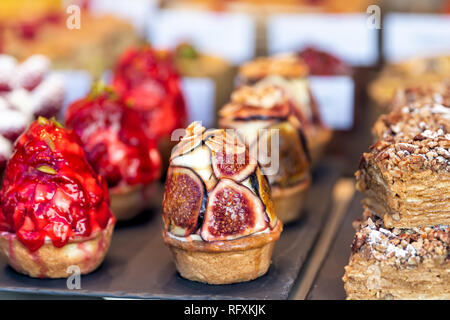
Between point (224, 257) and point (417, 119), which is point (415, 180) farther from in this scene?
point (224, 257)

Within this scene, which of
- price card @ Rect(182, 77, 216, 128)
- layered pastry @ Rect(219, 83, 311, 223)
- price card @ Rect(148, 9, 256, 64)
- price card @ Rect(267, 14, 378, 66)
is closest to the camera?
layered pastry @ Rect(219, 83, 311, 223)

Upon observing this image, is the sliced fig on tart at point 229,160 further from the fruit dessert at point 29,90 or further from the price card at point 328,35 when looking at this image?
the price card at point 328,35

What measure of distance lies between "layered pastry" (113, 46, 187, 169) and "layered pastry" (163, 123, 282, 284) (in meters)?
0.76

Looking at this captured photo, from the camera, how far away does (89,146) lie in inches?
91.8

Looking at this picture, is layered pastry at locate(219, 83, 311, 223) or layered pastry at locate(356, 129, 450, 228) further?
layered pastry at locate(219, 83, 311, 223)

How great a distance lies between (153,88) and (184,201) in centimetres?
92

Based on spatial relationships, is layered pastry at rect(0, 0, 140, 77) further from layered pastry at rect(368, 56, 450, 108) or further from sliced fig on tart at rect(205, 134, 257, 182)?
sliced fig on tart at rect(205, 134, 257, 182)

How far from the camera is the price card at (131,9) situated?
363 centimetres

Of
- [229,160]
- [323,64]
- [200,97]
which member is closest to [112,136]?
[229,160]

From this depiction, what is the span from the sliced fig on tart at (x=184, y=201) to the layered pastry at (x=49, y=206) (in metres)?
0.22

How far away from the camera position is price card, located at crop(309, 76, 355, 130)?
2.95 meters

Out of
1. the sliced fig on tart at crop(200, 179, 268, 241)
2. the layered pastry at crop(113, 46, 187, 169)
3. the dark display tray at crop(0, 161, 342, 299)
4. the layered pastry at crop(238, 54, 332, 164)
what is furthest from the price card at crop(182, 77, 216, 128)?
the sliced fig on tart at crop(200, 179, 268, 241)

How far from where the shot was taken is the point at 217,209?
1.90 meters

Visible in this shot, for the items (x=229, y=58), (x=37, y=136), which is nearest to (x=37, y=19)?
(x=229, y=58)
